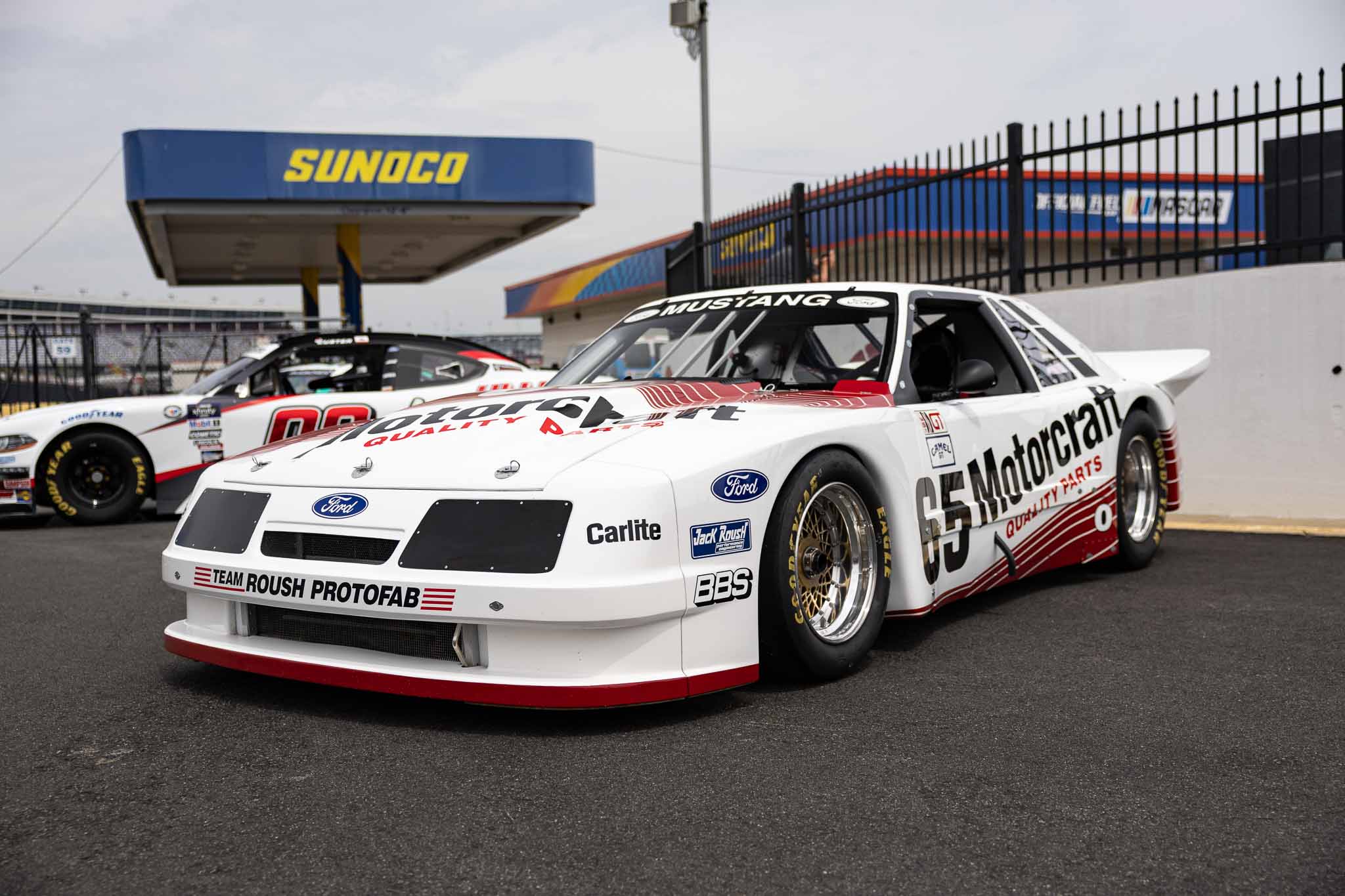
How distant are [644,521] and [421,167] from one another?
15.6 meters

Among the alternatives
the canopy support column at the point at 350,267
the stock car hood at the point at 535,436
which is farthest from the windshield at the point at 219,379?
the canopy support column at the point at 350,267

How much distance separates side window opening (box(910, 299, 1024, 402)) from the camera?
4.93 m

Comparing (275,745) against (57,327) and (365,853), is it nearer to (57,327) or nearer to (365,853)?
(365,853)

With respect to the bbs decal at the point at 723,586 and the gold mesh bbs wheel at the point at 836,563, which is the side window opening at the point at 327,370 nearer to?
the gold mesh bbs wheel at the point at 836,563

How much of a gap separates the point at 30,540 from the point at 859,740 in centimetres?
661

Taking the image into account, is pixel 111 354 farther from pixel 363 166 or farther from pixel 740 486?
pixel 740 486

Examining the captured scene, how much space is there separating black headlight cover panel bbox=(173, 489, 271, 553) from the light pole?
12.9 m

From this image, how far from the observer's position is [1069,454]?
16.9 feet

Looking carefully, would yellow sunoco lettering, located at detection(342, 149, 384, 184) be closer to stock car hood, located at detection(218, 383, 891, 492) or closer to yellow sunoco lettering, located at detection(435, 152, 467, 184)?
yellow sunoco lettering, located at detection(435, 152, 467, 184)

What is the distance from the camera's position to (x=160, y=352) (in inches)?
542

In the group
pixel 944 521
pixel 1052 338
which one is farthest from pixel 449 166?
pixel 944 521

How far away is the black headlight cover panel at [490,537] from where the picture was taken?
3.07m

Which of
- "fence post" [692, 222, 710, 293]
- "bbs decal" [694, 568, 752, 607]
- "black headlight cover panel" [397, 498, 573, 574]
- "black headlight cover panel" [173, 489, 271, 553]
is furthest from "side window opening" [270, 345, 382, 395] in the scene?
"bbs decal" [694, 568, 752, 607]

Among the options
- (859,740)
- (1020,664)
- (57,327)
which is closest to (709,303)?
(1020,664)
